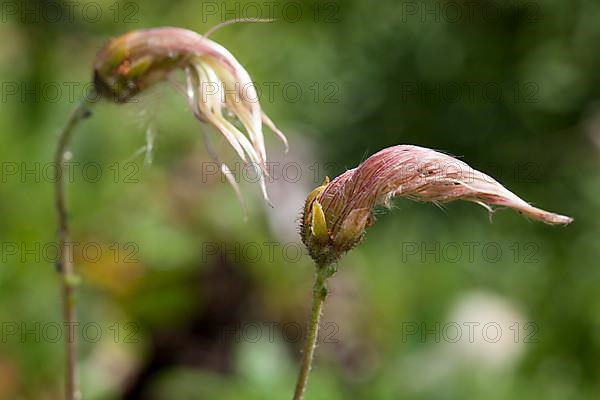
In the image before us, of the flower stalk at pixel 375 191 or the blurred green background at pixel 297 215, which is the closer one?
the flower stalk at pixel 375 191

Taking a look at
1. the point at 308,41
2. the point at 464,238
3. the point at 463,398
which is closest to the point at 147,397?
the point at 463,398

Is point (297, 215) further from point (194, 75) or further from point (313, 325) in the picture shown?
point (313, 325)

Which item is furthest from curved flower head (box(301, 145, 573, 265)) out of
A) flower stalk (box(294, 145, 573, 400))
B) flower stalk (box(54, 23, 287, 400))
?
flower stalk (box(54, 23, 287, 400))

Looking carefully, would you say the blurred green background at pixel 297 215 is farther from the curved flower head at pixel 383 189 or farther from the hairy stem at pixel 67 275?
the curved flower head at pixel 383 189

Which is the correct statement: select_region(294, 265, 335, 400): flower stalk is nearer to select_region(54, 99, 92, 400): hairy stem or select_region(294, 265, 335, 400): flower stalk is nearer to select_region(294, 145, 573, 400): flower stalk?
select_region(294, 145, 573, 400): flower stalk

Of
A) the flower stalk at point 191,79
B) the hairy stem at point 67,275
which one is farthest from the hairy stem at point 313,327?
the hairy stem at point 67,275

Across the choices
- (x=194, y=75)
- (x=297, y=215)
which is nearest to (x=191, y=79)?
(x=194, y=75)

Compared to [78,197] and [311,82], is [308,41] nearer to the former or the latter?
[311,82]
